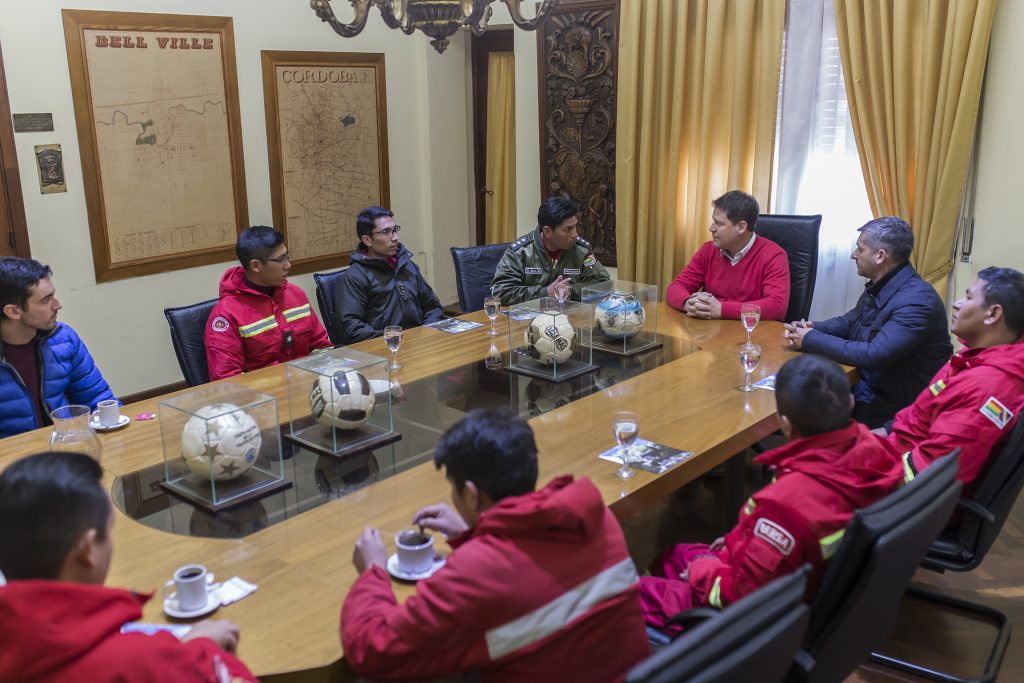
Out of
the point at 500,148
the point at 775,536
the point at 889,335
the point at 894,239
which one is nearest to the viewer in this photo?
the point at 775,536

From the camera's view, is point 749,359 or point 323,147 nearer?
point 749,359

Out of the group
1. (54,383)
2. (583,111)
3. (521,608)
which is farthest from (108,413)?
(583,111)

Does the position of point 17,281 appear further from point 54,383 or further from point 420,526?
point 420,526

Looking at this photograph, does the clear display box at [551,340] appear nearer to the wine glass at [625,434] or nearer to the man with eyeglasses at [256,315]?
the wine glass at [625,434]

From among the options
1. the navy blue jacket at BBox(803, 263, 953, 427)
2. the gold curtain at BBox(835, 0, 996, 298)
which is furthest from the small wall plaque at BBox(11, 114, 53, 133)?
the gold curtain at BBox(835, 0, 996, 298)

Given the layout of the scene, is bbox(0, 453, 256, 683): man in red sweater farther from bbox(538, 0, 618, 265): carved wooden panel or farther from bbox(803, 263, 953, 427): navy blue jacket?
bbox(538, 0, 618, 265): carved wooden panel

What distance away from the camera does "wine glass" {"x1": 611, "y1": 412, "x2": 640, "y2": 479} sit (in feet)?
7.36

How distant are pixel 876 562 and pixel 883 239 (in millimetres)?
1941

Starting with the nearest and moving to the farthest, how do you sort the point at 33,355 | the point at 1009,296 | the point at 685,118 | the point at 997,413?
the point at 997,413
the point at 1009,296
the point at 33,355
the point at 685,118

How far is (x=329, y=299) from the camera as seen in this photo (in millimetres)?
3959

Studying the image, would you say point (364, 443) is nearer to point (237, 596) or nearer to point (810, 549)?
point (237, 596)

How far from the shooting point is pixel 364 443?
2469 millimetres

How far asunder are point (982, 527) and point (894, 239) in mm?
1225

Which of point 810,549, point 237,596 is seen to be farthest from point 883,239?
point 237,596
